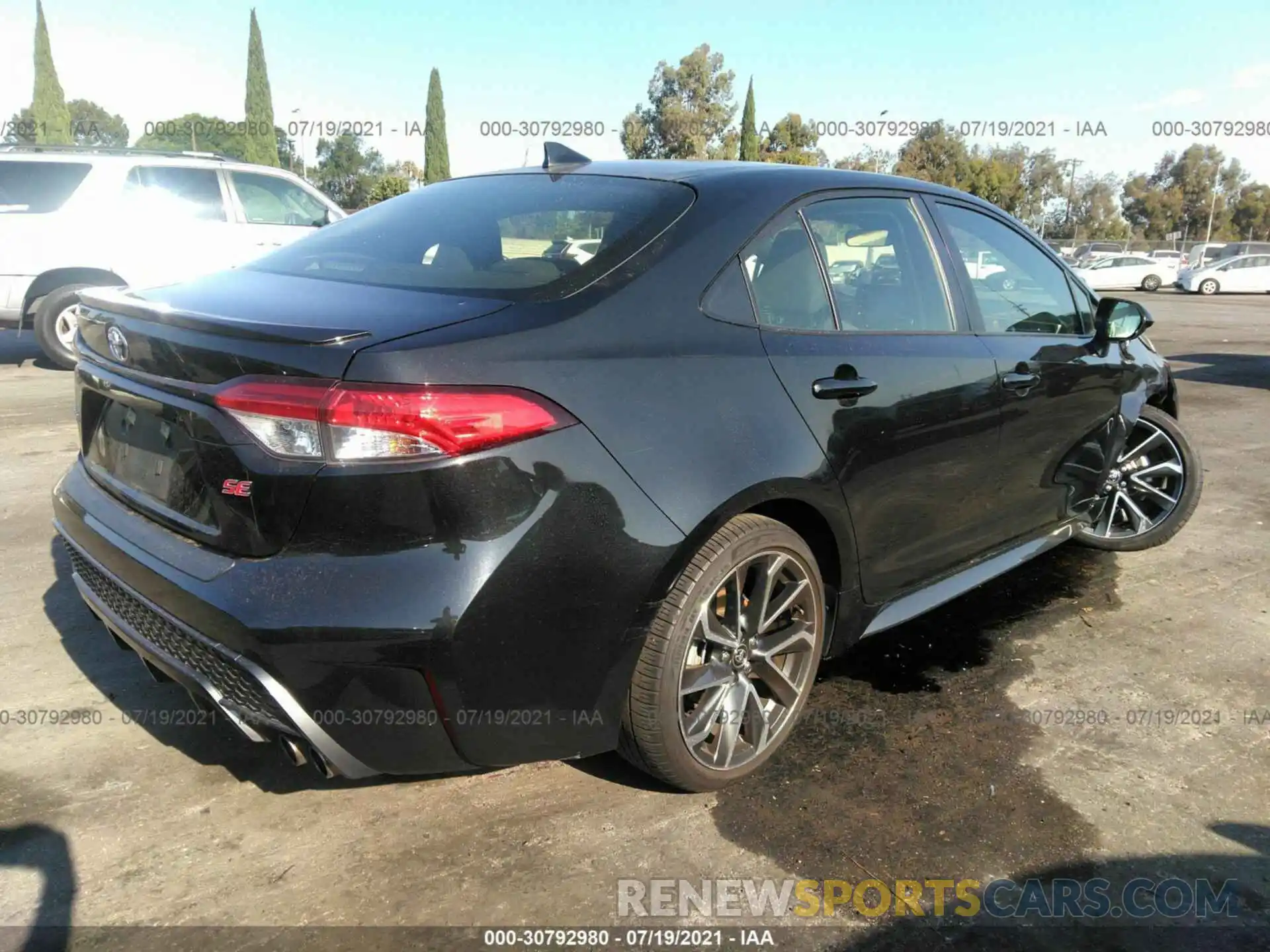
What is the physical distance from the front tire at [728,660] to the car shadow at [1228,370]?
992 centimetres

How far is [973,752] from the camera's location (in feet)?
9.49

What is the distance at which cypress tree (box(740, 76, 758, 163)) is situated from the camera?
2137 inches

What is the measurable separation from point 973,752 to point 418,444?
1.97 meters

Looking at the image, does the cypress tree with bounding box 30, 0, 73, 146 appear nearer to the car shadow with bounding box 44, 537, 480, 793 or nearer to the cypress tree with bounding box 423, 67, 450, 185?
the cypress tree with bounding box 423, 67, 450, 185

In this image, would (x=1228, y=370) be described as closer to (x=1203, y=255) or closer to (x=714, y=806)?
(x=714, y=806)

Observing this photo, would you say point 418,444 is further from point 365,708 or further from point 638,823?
point 638,823

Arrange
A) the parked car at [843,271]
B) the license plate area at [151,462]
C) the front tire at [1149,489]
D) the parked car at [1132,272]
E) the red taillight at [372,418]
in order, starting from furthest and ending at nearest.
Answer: the parked car at [1132,272], the front tire at [1149,489], the parked car at [843,271], the license plate area at [151,462], the red taillight at [372,418]

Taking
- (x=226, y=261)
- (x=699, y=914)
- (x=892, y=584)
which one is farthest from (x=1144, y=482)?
(x=226, y=261)

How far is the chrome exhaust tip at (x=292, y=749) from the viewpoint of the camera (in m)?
2.10

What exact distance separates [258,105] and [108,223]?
4422 cm

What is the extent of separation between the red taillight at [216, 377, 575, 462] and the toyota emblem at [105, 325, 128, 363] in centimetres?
58

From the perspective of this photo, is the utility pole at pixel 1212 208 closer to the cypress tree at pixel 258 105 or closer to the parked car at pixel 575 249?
the cypress tree at pixel 258 105

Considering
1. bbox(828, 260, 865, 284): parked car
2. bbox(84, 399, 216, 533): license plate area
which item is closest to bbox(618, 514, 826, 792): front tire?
bbox(828, 260, 865, 284): parked car

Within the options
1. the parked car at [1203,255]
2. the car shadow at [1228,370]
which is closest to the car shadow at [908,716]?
the car shadow at [1228,370]
